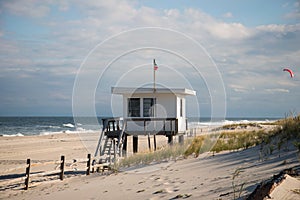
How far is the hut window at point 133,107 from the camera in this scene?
22120 millimetres

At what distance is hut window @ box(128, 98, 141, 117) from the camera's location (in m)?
22.1

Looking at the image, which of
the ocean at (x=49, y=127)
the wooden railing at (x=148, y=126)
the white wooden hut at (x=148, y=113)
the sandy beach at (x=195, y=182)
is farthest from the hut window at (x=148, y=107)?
the ocean at (x=49, y=127)

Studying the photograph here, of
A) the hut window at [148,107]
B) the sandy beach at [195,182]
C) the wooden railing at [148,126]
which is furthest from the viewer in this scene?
Result: the hut window at [148,107]

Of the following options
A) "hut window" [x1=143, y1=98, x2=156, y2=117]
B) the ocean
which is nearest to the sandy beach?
"hut window" [x1=143, y1=98, x2=156, y2=117]

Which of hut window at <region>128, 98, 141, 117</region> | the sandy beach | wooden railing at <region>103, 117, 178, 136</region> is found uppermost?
hut window at <region>128, 98, 141, 117</region>

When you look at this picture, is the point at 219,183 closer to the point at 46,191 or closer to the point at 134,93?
the point at 46,191

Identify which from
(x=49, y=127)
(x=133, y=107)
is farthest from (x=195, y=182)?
(x=49, y=127)

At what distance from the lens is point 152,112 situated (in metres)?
22.2

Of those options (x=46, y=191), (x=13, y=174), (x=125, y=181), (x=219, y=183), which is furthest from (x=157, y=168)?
(x=13, y=174)

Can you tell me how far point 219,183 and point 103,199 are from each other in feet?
9.11

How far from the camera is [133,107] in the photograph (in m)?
22.1

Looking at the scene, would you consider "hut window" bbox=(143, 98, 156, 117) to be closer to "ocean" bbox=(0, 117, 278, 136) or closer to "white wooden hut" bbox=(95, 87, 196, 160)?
"white wooden hut" bbox=(95, 87, 196, 160)

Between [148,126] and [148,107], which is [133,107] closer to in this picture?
[148,107]

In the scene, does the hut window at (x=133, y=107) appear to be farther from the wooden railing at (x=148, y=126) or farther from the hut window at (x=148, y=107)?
the wooden railing at (x=148, y=126)
